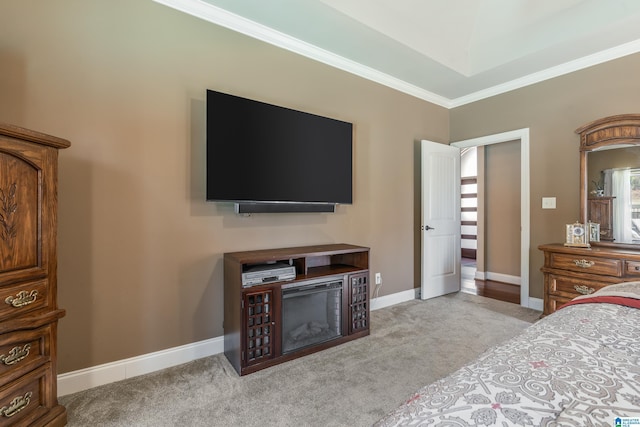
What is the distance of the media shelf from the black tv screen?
511mm

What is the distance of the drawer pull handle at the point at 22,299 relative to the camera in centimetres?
133

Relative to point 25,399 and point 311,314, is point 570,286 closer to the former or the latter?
point 311,314

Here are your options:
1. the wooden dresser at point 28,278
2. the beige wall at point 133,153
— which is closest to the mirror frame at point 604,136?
the beige wall at point 133,153

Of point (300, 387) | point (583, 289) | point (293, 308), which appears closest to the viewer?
point (300, 387)

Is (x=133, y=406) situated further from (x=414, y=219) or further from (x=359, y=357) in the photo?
(x=414, y=219)

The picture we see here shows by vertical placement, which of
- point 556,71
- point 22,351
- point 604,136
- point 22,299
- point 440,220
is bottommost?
point 22,351

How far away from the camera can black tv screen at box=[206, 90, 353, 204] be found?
7.22ft

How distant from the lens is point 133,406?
1.73 m

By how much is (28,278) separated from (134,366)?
3.27 ft

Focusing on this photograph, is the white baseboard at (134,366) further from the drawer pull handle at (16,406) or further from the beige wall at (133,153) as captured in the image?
the drawer pull handle at (16,406)

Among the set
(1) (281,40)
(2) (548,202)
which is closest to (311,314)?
(1) (281,40)

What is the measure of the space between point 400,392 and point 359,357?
49 cm

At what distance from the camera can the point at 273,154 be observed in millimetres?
2445

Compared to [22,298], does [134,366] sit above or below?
below
